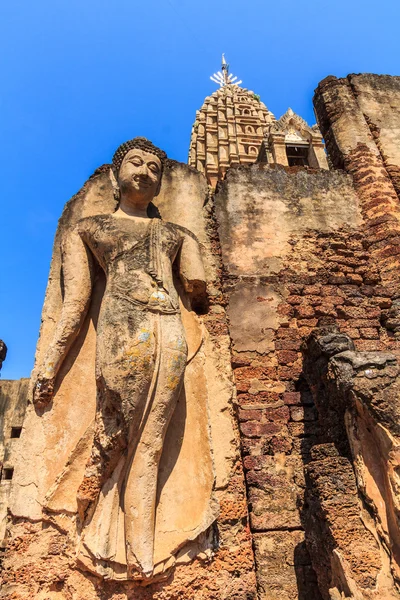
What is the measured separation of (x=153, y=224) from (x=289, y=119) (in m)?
27.0

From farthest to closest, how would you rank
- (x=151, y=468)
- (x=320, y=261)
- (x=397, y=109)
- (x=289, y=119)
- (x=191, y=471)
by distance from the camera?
(x=289, y=119)
(x=397, y=109)
(x=320, y=261)
(x=191, y=471)
(x=151, y=468)

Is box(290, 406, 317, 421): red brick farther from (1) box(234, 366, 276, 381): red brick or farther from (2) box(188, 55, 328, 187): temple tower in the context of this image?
Answer: (2) box(188, 55, 328, 187): temple tower

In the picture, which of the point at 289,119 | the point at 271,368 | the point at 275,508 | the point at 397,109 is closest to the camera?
the point at 275,508

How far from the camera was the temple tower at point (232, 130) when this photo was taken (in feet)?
91.8

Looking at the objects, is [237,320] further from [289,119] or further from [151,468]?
[289,119]

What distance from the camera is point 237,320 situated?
14.3 ft

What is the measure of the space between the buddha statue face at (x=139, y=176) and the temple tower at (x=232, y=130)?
24.8 metres

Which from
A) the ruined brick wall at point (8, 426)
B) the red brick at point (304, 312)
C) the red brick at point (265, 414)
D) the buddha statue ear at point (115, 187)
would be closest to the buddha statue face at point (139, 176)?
the buddha statue ear at point (115, 187)

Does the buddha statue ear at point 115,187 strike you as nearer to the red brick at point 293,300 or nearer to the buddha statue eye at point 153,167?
the buddha statue eye at point 153,167

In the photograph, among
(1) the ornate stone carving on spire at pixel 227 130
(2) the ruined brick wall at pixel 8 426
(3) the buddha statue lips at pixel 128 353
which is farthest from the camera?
(1) the ornate stone carving on spire at pixel 227 130

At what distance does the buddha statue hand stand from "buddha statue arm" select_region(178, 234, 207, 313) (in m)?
1.19

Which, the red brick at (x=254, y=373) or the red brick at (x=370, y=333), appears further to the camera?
the red brick at (x=370, y=333)

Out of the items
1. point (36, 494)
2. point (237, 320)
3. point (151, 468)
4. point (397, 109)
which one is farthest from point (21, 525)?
point (397, 109)

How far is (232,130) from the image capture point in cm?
3425
